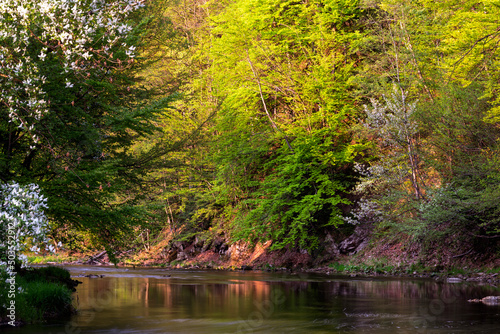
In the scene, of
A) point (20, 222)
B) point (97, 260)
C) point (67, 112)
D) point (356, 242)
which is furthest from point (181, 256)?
point (20, 222)

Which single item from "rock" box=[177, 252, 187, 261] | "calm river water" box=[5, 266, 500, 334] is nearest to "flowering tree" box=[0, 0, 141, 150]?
"calm river water" box=[5, 266, 500, 334]

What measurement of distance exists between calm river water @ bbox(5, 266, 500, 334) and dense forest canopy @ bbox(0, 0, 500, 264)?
212 cm

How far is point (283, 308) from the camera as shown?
13320 millimetres

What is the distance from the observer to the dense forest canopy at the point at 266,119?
37.4ft

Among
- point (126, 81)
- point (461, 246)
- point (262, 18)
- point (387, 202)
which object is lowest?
point (461, 246)

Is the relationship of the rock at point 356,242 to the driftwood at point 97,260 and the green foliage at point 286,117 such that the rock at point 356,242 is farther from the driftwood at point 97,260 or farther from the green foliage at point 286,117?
the driftwood at point 97,260

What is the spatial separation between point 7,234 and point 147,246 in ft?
103

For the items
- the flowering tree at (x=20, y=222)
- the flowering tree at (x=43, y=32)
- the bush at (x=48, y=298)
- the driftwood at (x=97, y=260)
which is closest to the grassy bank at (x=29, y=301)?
the bush at (x=48, y=298)

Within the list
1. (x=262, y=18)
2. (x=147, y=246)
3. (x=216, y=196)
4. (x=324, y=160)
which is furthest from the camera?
(x=147, y=246)

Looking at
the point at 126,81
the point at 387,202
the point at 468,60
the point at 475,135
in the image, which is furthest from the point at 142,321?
the point at 468,60

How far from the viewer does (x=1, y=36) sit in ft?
31.0

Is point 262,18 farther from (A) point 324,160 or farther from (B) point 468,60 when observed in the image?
(B) point 468,60

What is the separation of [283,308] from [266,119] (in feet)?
57.1

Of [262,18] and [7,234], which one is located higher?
[262,18]
